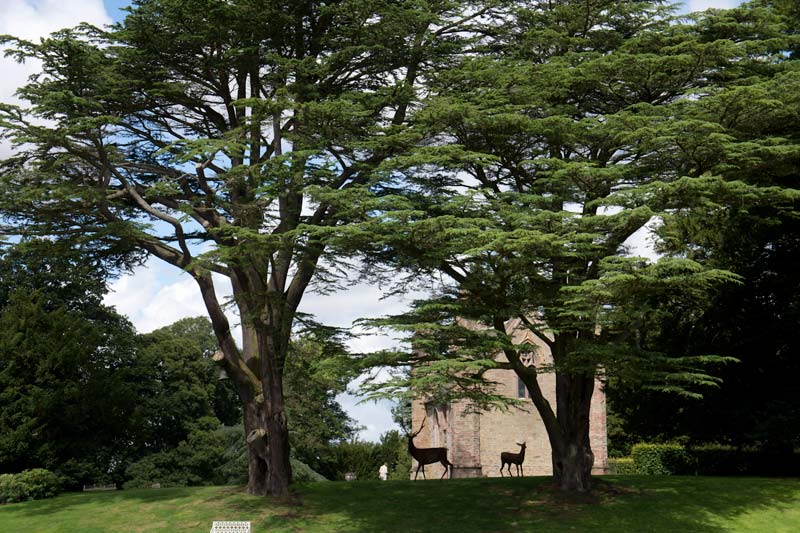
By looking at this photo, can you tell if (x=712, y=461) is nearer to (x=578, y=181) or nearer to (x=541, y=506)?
(x=541, y=506)

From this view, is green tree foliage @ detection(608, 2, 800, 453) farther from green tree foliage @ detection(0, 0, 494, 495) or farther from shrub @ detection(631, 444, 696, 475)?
green tree foliage @ detection(0, 0, 494, 495)

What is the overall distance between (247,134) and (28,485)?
12.1m

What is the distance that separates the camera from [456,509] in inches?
848

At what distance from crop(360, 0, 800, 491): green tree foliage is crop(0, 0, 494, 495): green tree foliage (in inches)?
72.2

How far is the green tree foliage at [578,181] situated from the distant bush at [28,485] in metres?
12.4

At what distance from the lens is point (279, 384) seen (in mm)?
23094

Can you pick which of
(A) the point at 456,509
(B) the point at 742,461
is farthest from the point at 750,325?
(A) the point at 456,509

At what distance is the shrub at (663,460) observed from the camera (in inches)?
1168

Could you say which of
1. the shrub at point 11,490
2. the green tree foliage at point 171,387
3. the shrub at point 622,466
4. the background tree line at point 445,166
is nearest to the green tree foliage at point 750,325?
the background tree line at point 445,166

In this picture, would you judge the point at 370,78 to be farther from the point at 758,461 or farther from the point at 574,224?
the point at 758,461

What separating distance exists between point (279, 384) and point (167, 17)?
33.1 feet

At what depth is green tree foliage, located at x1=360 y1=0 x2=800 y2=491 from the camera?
1800cm

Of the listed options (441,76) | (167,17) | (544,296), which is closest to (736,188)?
(544,296)

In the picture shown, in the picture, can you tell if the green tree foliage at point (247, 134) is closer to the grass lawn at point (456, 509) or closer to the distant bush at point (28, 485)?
the grass lawn at point (456, 509)
